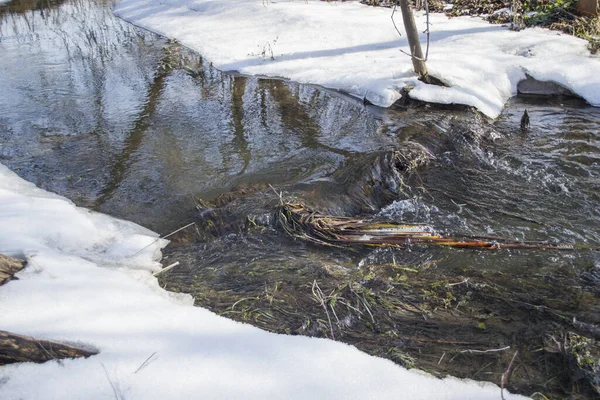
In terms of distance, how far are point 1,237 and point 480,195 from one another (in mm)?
3984

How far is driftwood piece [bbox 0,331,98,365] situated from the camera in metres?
2.16

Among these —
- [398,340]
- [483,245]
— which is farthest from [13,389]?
[483,245]

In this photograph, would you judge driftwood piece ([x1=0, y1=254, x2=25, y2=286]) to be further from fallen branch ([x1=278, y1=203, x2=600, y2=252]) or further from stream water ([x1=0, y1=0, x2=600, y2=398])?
fallen branch ([x1=278, y1=203, x2=600, y2=252])

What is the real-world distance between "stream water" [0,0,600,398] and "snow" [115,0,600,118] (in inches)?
14.0

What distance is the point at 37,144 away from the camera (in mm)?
5707

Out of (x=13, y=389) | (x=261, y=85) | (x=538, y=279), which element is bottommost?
(x=538, y=279)

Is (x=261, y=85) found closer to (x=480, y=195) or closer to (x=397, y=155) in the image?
(x=397, y=155)

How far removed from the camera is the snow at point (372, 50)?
21.5 ft

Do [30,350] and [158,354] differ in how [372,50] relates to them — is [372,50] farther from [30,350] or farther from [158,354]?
[30,350]

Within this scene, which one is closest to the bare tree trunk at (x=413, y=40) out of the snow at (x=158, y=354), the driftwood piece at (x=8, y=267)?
the snow at (x=158, y=354)

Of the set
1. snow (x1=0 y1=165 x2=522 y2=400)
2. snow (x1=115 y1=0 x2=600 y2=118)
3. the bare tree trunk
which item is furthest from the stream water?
the bare tree trunk

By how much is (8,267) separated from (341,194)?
9.40 feet

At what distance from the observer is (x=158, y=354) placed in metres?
2.28

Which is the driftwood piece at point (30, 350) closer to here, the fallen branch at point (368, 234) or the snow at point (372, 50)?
the fallen branch at point (368, 234)
